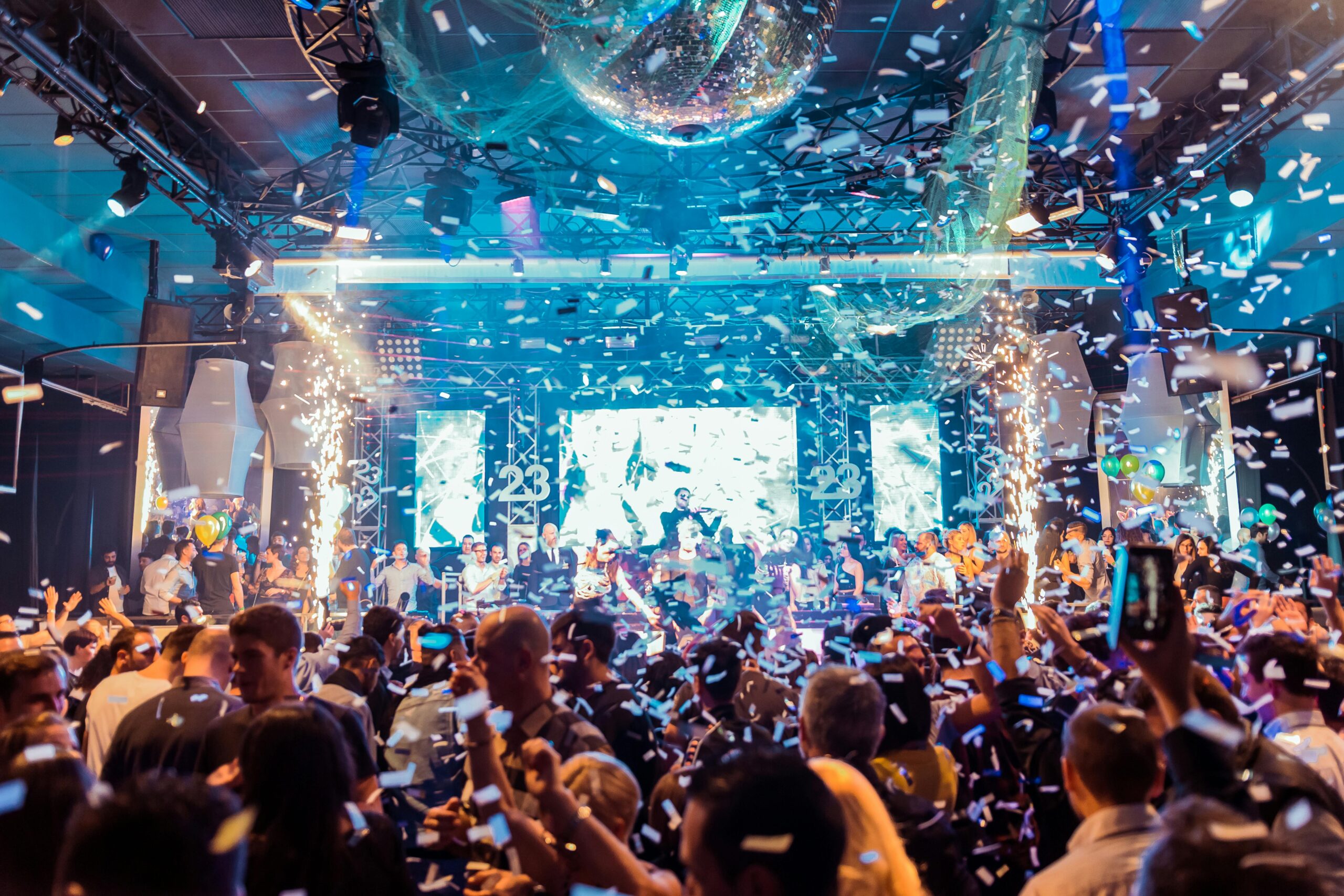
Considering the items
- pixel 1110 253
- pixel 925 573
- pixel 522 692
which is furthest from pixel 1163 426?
pixel 522 692

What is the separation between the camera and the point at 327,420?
11461 millimetres

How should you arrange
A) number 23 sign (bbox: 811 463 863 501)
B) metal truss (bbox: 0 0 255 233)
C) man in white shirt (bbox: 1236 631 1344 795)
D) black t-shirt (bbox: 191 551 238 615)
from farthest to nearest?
1. number 23 sign (bbox: 811 463 863 501)
2. black t-shirt (bbox: 191 551 238 615)
3. metal truss (bbox: 0 0 255 233)
4. man in white shirt (bbox: 1236 631 1344 795)

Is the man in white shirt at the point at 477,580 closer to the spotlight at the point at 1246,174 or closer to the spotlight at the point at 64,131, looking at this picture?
the spotlight at the point at 64,131

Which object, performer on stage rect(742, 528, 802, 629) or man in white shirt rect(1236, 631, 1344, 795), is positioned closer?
man in white shirt rect(1236, 631, 1344, 795)

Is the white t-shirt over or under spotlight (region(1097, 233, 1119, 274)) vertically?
under

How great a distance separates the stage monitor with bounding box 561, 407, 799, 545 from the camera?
1262 cm

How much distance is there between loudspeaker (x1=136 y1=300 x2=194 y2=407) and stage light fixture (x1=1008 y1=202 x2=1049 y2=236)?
7097mm

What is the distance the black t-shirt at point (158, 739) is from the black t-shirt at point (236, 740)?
147 millimetres

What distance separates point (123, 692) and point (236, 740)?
1.02m

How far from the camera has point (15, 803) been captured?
1409mm

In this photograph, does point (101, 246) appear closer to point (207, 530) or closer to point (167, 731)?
point (207, 530)

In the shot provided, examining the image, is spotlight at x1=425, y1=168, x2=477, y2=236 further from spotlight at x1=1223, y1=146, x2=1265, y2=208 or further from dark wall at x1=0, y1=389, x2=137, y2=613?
spotlight at x1=1223, y1=146, x2=1265, y2=208

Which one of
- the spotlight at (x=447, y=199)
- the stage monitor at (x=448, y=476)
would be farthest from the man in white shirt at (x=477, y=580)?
the spotlight at (x=447, y=199)

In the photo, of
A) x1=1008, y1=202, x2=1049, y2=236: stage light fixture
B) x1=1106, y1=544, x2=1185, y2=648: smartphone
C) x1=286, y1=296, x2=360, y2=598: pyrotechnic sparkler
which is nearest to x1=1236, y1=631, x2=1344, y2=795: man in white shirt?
x1=1106, y1=544, x2=1185, y2=648: smartphone
